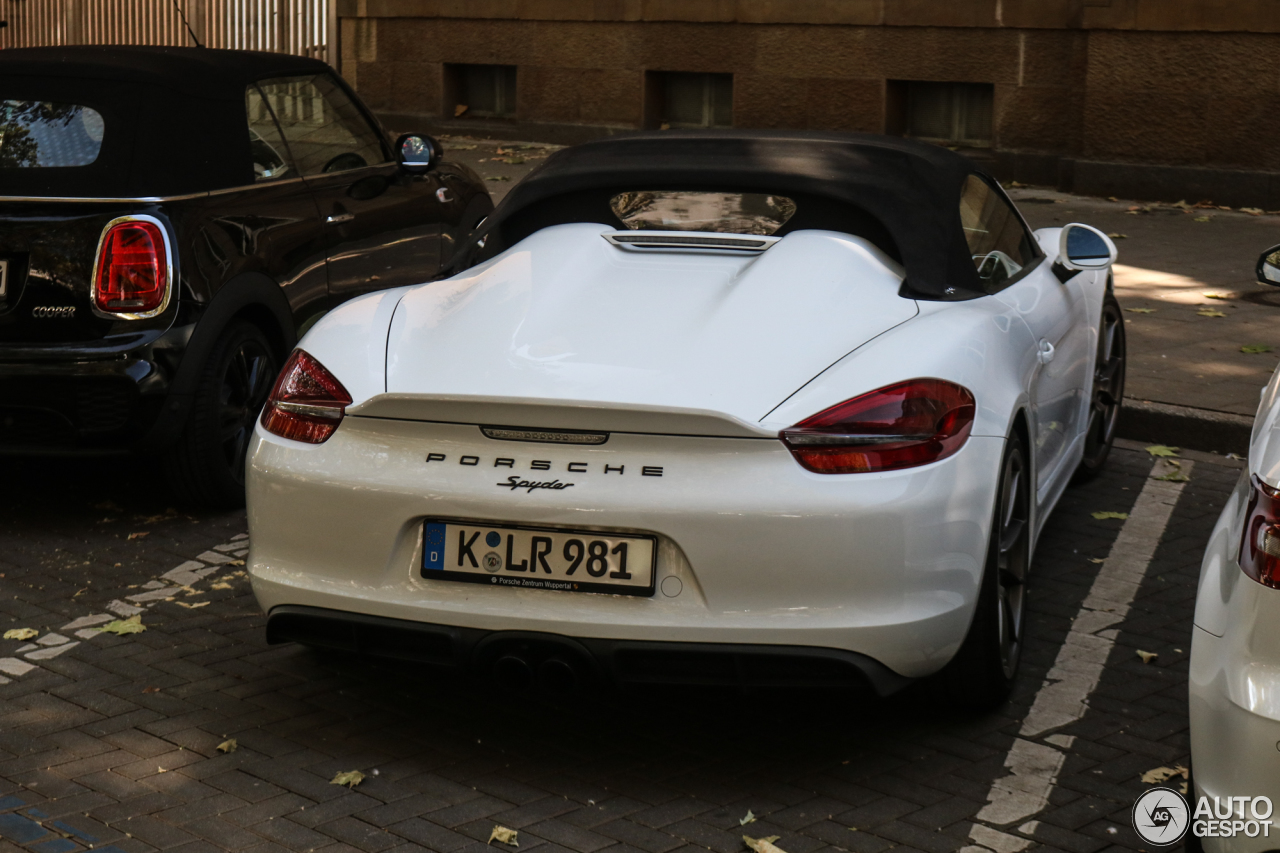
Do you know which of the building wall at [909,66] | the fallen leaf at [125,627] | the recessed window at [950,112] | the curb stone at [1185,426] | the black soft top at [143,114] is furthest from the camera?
the recessed window at [950,112]

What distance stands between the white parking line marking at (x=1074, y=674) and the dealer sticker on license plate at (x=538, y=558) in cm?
92

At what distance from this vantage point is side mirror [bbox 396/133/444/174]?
7.34 metres

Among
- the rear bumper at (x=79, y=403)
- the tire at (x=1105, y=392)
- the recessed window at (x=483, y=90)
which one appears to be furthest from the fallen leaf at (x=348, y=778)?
the recessed window at (x=483, y=90)

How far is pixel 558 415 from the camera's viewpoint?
3641 millimetres

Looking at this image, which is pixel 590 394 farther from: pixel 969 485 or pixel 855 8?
pixel 855 8

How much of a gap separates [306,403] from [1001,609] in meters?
1.75

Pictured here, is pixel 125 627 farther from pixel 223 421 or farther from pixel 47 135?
pixel 47 135

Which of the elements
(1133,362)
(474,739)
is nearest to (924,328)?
(474,739)

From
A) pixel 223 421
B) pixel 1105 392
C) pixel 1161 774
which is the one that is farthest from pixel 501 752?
pixel 1105 392

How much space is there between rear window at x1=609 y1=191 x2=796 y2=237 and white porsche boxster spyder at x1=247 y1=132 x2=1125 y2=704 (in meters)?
0.23

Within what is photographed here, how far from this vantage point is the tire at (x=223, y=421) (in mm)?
5859

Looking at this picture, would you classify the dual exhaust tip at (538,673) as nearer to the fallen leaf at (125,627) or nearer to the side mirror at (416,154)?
the fallen leaf at (125,627)

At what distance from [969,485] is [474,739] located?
1345 millimetres
